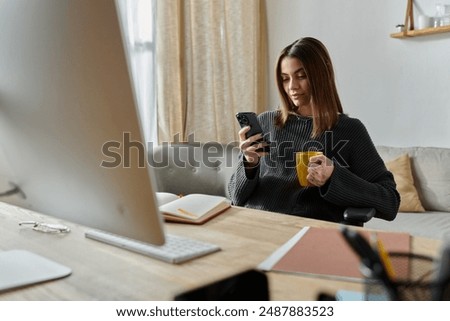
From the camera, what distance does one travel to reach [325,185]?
157 cm

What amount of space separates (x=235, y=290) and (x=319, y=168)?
97cm

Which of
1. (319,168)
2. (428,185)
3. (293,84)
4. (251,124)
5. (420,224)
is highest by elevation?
(293,84)

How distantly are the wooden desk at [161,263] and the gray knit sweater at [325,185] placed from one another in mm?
411

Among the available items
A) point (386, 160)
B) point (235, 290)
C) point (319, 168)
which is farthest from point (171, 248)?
point (386, 160)

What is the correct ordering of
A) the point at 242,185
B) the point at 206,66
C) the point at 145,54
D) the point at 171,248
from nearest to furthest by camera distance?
the point at 171,248 < the point at 242,185 < the point at 145,54 < the point at 206,66

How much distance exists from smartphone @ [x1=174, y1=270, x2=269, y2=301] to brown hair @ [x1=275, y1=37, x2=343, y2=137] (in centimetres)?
123

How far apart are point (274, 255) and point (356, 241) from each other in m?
0.46

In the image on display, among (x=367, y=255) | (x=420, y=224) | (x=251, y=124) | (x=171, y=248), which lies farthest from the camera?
(x=420, y=224)

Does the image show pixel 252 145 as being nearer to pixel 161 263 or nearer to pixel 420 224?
pixel 161 263

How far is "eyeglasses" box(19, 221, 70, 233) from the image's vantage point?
3.76ft

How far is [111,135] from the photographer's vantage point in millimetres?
599

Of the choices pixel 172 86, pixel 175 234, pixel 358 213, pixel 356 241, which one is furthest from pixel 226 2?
pixel 356 241

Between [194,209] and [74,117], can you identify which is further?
[194,209]

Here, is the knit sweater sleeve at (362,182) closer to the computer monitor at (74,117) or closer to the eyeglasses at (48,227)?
the eyeglasses at (48,227)
